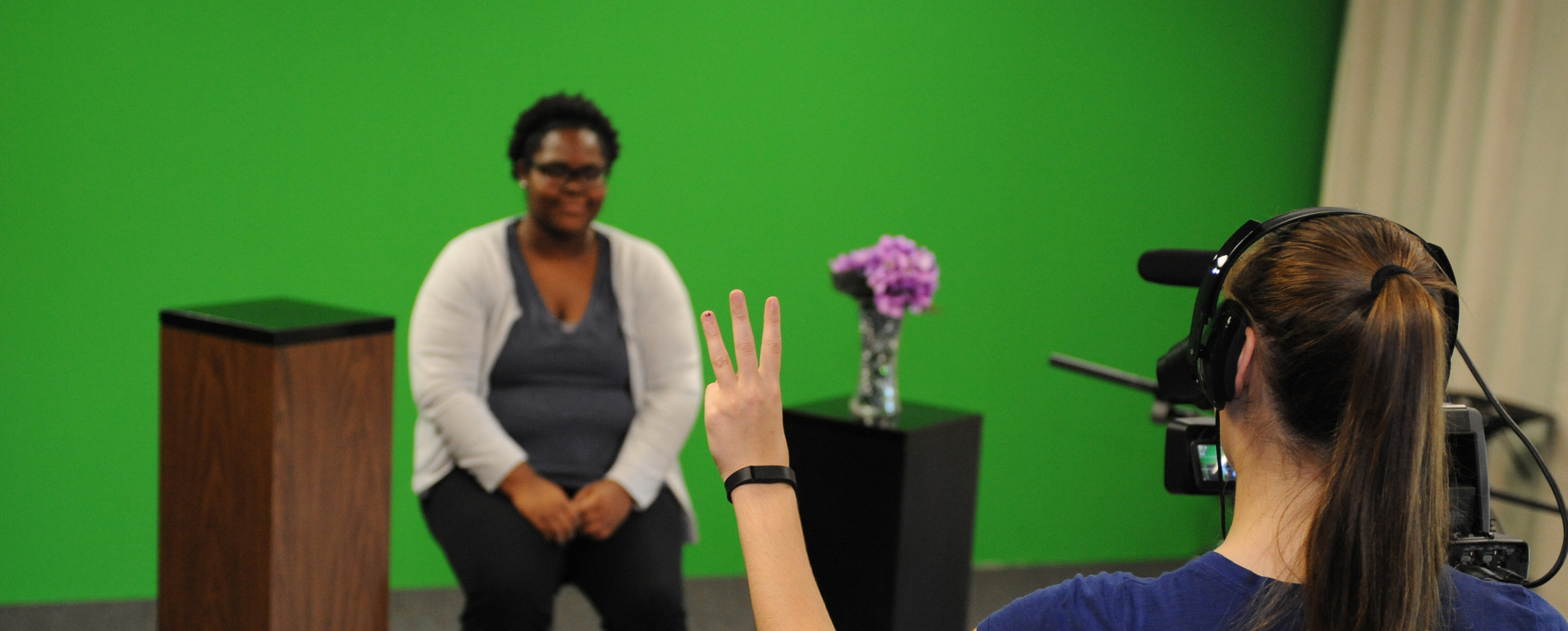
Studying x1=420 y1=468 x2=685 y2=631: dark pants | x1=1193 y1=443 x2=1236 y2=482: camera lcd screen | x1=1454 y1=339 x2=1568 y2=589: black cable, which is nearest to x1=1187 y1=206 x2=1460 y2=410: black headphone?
x1=1454 y1=339 x2=1568 y2=589: black cable

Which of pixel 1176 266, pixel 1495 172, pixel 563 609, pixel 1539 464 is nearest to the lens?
pixel 1539 464

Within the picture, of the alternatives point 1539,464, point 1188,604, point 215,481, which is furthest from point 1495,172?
point 215,481

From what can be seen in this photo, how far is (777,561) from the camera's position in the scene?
98cm

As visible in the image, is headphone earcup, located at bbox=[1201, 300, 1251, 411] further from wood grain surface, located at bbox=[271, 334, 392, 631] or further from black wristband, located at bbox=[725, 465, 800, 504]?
wood grain surface, located at bbox=[271, 334, 392, 631]

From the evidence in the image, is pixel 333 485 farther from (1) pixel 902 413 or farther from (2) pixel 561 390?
(1) pixel 902 413

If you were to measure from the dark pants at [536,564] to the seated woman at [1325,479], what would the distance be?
4.10 feet

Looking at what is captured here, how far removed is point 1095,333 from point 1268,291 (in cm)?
303

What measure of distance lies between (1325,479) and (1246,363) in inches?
4.1

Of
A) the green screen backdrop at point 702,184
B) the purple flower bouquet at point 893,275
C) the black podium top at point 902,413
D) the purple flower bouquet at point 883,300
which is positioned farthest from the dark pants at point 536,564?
the green screen backdrop at point 702,184

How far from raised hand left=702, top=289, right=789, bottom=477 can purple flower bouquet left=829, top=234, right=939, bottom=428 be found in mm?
1486

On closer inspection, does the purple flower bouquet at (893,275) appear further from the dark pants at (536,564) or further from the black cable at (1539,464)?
the black cable at (1539,464)

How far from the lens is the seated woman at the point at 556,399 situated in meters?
2.19

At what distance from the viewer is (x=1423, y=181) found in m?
3.62

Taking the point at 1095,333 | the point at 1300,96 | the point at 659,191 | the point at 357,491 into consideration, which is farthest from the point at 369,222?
the point at 1300,96
